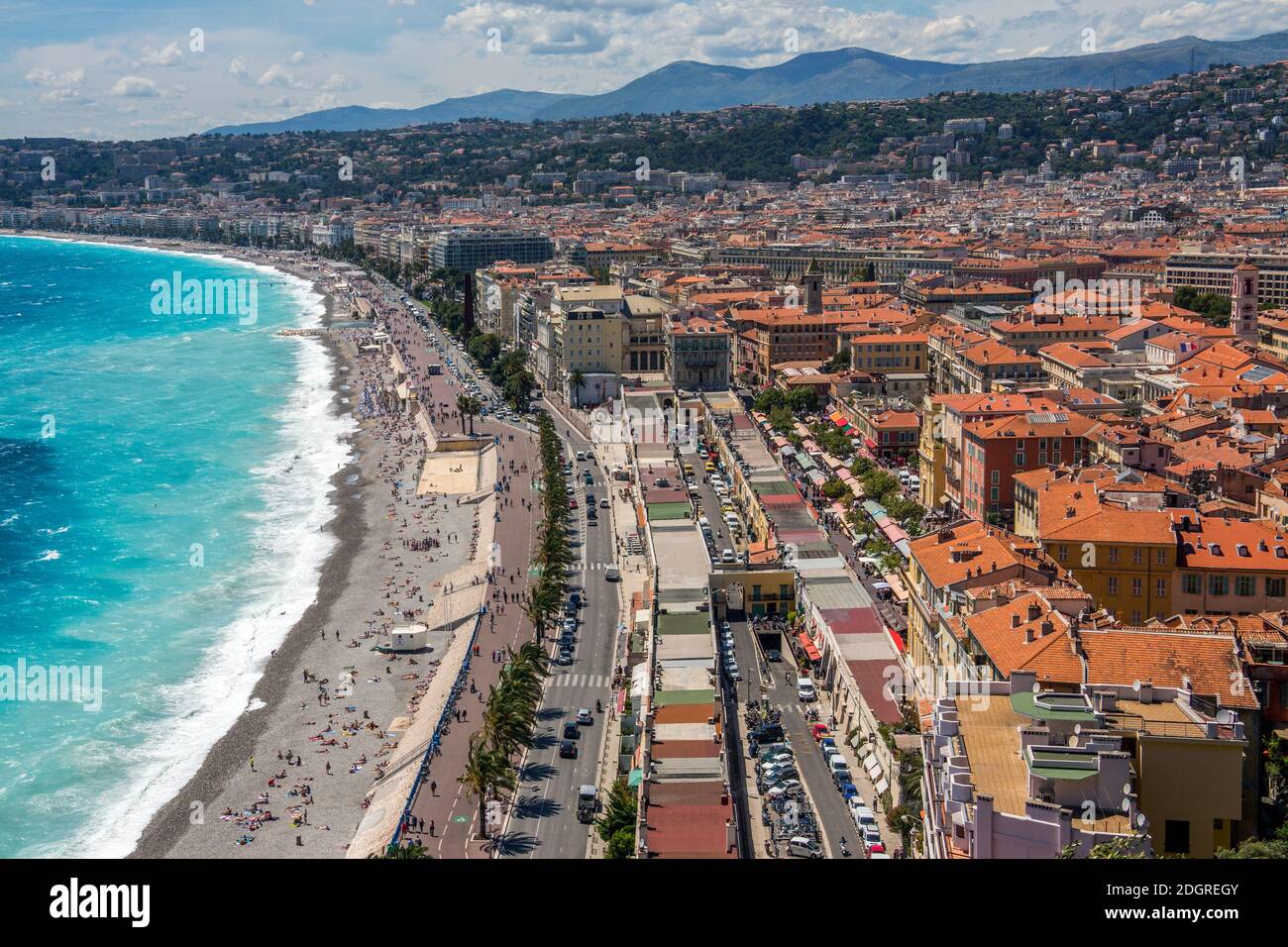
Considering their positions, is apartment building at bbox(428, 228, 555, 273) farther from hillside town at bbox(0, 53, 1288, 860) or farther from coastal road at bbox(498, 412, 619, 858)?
coastal road at bbox(498, 412, 619, 858)

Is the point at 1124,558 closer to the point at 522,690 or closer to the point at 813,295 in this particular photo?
the point at 522,690

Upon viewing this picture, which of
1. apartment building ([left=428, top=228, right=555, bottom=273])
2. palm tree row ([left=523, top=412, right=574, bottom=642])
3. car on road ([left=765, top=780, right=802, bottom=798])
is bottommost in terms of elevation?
car on road ([left=765, top=780, right=802, bottom=798])

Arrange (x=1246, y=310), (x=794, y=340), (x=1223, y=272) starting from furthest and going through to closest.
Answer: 1. (x=1223, y=272)
2. (x=794, y=340)
3. (x=1246, y=310)

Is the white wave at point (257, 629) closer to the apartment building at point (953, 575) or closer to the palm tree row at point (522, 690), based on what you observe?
the palm tree row at point (522, 690)

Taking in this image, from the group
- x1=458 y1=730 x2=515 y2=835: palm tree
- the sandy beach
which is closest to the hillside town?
x1=458 y1=730 x2=515 y2=835: palm tree

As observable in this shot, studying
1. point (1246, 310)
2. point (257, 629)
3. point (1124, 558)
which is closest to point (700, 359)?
point (1246, 310)
